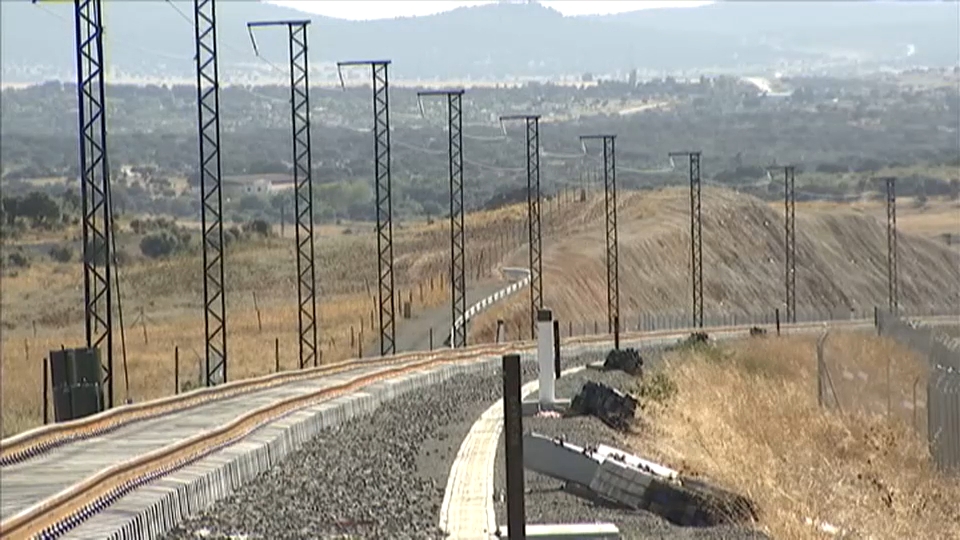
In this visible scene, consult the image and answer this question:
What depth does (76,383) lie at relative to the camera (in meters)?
35.6

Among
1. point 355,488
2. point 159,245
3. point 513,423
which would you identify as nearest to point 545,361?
point 355,488

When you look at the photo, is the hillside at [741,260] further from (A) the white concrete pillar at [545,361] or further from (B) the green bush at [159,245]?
(A) the white concrete pillar at [545,361]

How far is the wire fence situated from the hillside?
157 ft

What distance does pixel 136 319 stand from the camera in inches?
3661

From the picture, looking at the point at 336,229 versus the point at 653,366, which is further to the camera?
the point at 336,229

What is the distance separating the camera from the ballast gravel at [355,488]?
19.6 meters

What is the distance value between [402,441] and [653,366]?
25.5 m

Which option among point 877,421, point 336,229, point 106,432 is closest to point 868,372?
point 877,421

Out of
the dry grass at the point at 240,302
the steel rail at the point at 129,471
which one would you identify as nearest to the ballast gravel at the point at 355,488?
the steel rail at the point at 129,471

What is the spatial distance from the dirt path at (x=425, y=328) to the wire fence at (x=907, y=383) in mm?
16201

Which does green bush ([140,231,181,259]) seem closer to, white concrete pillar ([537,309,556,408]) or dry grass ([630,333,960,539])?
dry grass ([630,333,960,539])

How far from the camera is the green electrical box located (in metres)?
34.9

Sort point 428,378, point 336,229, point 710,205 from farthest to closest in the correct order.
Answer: point 336,229, point 710,205, point 428,378

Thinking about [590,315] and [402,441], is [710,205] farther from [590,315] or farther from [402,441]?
[402,441]
